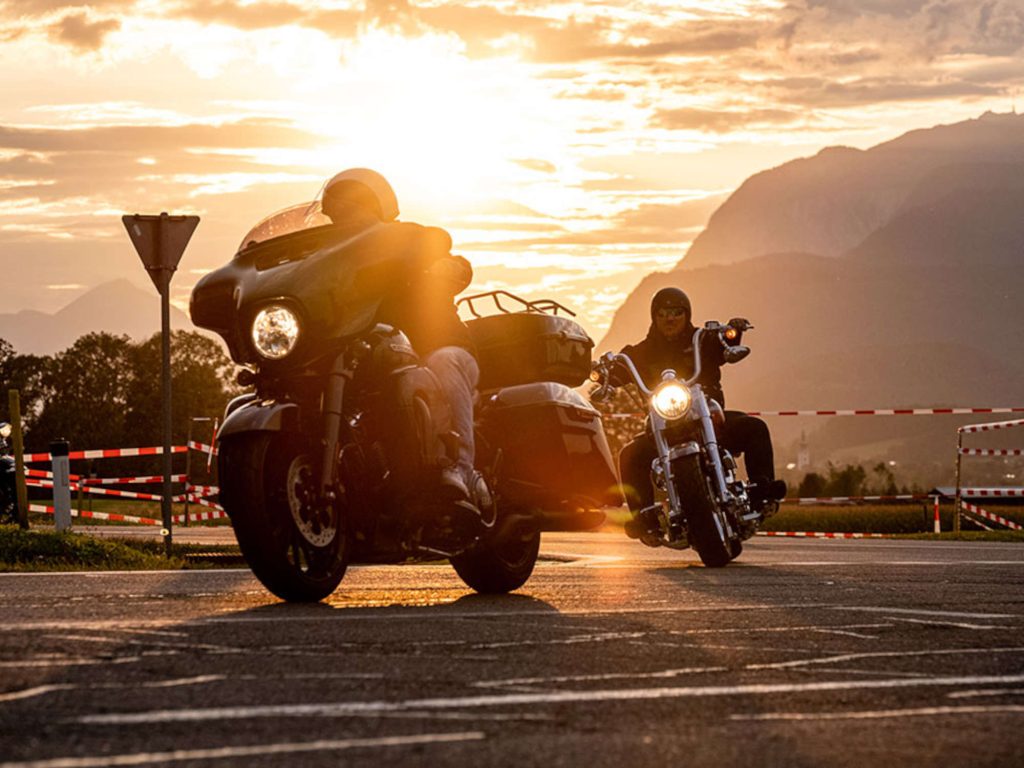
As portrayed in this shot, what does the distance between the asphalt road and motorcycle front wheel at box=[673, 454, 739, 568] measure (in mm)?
2685

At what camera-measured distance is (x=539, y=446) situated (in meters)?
9.55

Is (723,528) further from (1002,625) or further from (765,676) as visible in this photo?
(765,676)

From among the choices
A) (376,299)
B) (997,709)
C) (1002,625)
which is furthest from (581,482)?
(997,709)

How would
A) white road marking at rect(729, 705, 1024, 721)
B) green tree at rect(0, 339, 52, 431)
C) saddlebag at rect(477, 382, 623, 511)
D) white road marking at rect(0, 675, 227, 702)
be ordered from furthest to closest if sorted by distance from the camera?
green tree at rect(0, 339, 52, 431)
saddlebag at rect(477, 382, 623, 511)
white road marking at rect(0, 675, 227, 702)
white road marking at rect(729, 705, 1024, 721)

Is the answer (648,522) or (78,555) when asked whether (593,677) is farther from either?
(78,555)

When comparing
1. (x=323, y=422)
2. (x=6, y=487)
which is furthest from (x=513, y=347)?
(x=6, y=487)

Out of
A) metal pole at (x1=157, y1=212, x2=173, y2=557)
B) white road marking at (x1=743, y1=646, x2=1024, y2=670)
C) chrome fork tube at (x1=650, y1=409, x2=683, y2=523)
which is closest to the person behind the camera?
white road marking at (x1=743, y1=646, x2=1024, y2=670)

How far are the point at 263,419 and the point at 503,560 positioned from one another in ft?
7.15

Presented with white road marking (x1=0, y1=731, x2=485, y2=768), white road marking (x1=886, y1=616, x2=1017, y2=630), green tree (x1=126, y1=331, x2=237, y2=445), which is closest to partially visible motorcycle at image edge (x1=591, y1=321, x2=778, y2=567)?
white road marking (x1=886, y1=616, x2=1017, y2=630)

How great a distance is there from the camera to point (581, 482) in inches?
387

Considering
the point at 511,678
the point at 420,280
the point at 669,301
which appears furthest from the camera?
the point at 669,301

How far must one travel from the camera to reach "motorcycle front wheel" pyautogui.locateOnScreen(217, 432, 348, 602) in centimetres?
771

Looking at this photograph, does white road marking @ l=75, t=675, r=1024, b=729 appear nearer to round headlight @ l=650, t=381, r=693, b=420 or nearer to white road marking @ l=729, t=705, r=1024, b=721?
white road marking @ l=729, t=705, r=1024, b=721

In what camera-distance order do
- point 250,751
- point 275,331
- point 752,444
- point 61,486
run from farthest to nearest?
point 61,486
point 752,444
point 275,331
point 250,751
